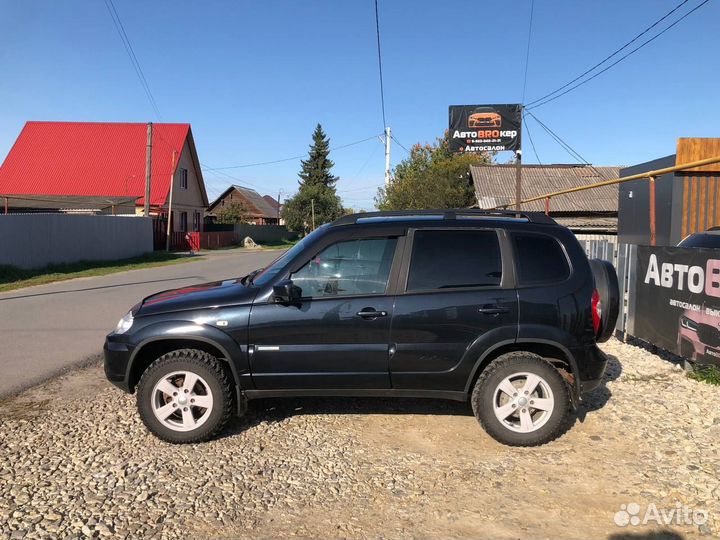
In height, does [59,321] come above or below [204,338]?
below

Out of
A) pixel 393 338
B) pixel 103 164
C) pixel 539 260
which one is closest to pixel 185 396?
pixel 393 338

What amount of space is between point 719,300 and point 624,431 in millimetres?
1872

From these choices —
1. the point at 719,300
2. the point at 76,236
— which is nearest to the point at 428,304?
the point at 719,300

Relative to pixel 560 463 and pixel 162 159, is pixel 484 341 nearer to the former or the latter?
pixel 560 463

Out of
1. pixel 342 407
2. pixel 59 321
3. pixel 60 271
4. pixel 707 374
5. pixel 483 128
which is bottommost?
pixel 342 407

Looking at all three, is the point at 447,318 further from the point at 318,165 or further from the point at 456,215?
the point at 318,165

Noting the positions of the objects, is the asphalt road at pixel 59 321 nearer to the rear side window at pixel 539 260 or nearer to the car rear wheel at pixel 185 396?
the car rear wheel at pixel 185 396

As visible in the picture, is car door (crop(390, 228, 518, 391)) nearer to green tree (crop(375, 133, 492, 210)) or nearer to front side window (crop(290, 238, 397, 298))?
front side window (crop(290, 238, 397, 298))

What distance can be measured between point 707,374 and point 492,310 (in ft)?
10.2

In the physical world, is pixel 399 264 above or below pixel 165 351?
above

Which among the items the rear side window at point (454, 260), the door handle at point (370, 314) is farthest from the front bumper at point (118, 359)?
the rear side window at point (454, 260)

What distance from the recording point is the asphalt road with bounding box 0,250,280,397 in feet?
21.2

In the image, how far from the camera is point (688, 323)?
5.80 m

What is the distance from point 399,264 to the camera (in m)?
4.30
